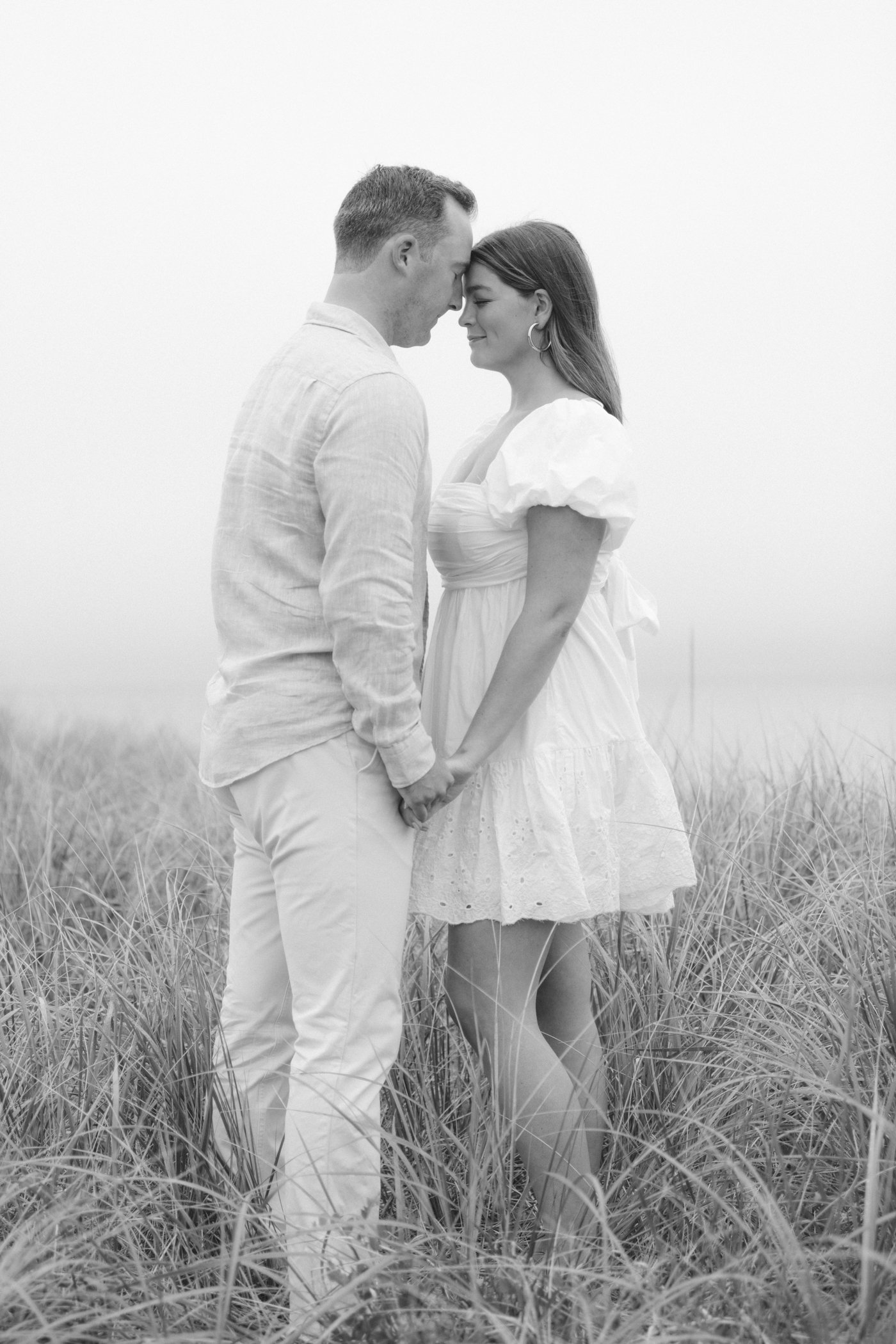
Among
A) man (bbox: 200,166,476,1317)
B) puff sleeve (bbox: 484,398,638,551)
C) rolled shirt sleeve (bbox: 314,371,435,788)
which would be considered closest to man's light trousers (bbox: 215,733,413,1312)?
man (bbox: 200,166,476,1317)

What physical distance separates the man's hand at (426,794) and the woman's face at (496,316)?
882 millimetres

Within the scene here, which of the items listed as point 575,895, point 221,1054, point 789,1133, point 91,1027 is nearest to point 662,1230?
point 789,1133

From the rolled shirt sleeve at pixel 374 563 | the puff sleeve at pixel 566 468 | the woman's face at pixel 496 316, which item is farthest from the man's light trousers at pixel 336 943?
the woman's face at pixel 496 316

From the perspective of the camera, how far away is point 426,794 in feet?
7.96

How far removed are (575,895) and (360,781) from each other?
1.59 feet

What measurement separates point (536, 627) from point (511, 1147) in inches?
38.5

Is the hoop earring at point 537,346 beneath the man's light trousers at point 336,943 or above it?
above

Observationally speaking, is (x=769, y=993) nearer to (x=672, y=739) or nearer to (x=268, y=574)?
(x=268, y=574)

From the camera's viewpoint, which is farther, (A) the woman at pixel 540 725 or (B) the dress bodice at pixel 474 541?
(B) the dress bodice at pixel 474 541

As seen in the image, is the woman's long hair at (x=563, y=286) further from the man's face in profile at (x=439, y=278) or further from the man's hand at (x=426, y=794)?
the man's hand at (x=426, y=794)

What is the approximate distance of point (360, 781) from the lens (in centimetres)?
241

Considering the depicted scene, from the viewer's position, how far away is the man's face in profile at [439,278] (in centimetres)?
259

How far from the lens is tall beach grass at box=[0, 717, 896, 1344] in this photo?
203 centimetres

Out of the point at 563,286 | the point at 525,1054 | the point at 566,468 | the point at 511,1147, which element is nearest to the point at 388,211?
the point at 563,286
